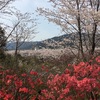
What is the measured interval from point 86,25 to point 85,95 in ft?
29.1

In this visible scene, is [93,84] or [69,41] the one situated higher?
[69,41]

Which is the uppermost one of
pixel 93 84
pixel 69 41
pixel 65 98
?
pixel 69 41

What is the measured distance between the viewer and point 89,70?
23.9ft

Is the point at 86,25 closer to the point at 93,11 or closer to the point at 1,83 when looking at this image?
the point at 93,11

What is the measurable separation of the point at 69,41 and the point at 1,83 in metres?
9.10

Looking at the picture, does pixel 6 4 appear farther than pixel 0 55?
No

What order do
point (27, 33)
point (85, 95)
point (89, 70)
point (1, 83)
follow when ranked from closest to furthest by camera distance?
point (89, 70) < point (85, 95) < point (1, 83) < point (27, 33)

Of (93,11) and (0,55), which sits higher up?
(93,11)

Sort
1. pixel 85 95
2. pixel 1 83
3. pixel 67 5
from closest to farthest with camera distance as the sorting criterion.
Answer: pixel 85 95 → pixel 1 83 → pixel 67 5

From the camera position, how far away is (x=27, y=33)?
143 ft

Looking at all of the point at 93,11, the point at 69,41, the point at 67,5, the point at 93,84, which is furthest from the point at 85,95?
the point at 69,41

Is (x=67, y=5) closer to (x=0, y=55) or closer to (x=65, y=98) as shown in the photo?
(x=0, y=55)

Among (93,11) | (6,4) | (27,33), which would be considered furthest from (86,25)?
(27,33)

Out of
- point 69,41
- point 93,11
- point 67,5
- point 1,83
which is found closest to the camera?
point 1,83
